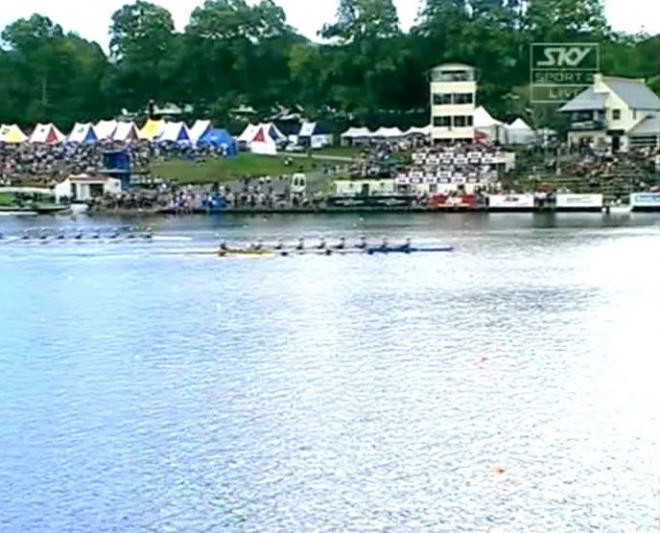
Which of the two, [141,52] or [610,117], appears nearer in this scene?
[610,117]

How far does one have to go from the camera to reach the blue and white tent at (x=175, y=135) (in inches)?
3701

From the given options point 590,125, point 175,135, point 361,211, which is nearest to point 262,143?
point 175,135

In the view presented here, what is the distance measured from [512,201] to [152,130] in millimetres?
29759

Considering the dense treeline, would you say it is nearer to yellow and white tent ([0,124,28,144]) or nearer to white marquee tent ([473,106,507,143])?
white marquee tent ([473,106,507,143])

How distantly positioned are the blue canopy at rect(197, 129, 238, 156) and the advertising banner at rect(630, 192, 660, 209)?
29.5 m

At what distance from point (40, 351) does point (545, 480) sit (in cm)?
1556

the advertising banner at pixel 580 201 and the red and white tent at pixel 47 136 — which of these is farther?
the red and white tent at pixel 47 136

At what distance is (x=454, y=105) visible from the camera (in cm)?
9025

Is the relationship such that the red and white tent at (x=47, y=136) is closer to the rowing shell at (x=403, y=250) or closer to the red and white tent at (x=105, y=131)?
the red and white tent at (x=105, y=131)

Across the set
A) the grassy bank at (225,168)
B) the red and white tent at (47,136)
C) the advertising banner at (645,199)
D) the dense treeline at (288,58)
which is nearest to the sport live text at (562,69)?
the dense treeline at (288,58)

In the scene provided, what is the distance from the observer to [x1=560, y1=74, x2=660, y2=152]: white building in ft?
285

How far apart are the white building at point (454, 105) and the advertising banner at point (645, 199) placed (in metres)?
14.0

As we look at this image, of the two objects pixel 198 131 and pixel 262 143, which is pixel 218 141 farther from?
pixel 262 143

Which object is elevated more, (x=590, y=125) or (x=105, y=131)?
(x=105, y=131)
